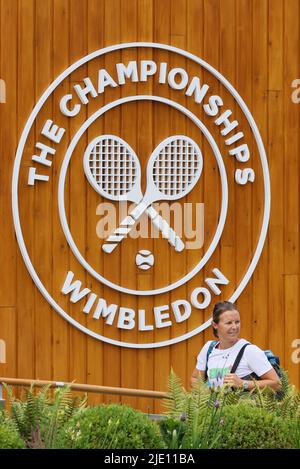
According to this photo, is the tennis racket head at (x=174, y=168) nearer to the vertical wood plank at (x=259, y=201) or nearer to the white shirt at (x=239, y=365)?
the vertical wood plank at (x=259, y=201)

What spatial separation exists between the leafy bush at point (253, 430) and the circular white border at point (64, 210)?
3227 mm

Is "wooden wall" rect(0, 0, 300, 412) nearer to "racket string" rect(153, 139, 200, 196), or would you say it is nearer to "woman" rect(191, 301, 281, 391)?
"racket string" rect(153, 139, 200, 196)

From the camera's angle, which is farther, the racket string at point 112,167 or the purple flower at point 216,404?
the racket string at point 112,167

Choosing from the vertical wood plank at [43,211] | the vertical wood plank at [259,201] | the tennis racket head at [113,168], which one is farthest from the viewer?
the vertical wood plank at [259,201]

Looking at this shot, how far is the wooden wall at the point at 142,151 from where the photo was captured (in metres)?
8.63

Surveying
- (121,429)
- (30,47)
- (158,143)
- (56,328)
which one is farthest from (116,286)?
(121,429)

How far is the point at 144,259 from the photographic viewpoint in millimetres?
8984

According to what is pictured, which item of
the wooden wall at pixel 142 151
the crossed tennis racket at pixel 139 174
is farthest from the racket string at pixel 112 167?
the wooden wall at pixel 142 151

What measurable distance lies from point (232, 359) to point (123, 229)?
1.70 meters

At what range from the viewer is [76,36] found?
8.81m

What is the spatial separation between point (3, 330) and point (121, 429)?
3337mm

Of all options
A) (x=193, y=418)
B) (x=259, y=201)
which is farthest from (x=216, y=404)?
(x=259, y=201)

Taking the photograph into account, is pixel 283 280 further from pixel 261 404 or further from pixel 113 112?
pixel 261 404

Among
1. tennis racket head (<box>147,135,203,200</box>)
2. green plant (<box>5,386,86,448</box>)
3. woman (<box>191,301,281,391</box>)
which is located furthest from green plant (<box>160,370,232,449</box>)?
tennis racket head (<box>147,135,203,200</box>)
